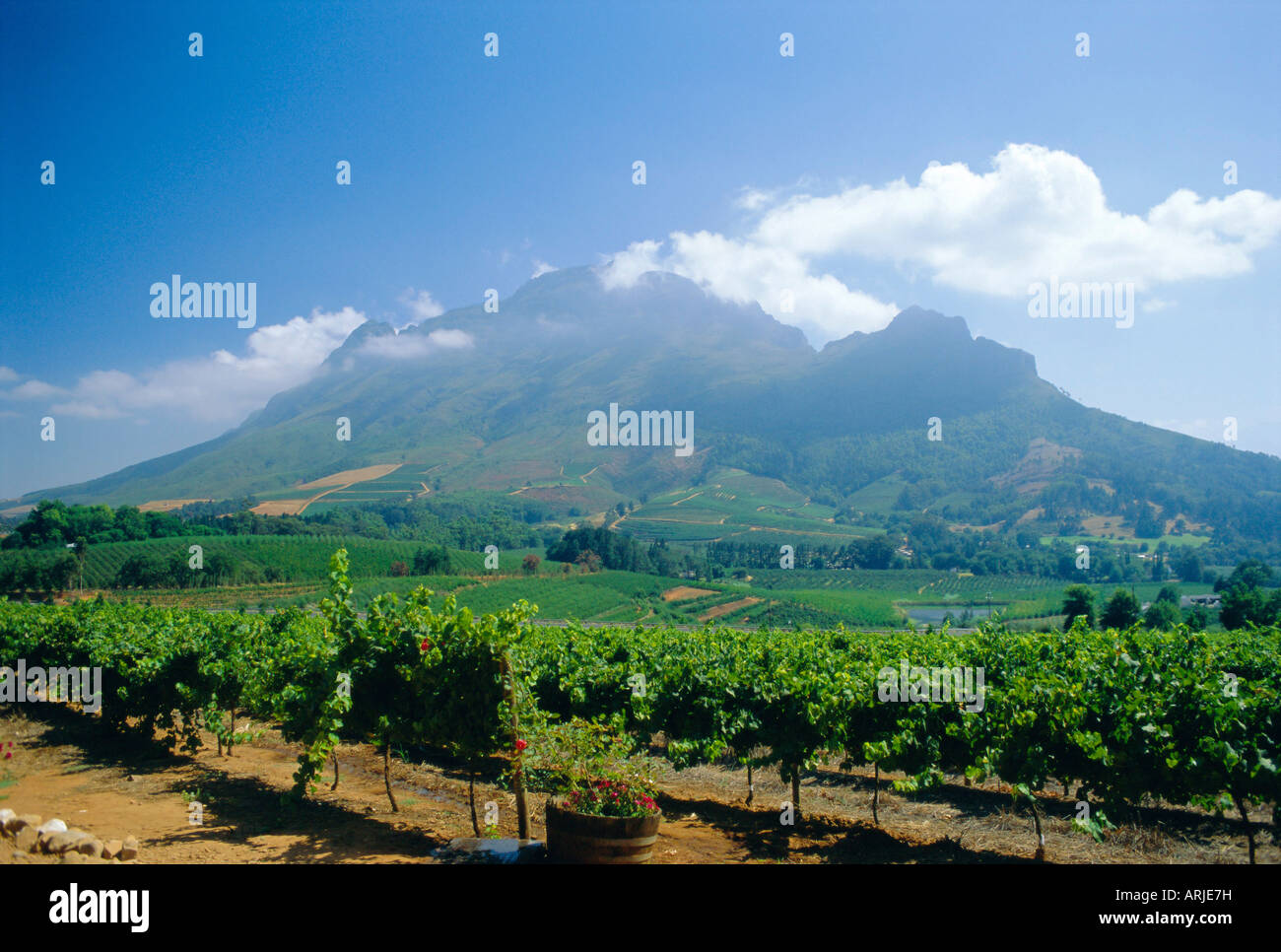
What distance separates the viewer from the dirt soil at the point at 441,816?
9961 millimetres

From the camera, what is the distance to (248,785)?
43.8 ft

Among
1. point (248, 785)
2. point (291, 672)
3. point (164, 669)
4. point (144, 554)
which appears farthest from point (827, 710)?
point (144, 554)

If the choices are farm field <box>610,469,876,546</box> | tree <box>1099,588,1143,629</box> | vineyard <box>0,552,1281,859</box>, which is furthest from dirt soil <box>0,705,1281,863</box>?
farm field <box>610,469,876,546</box>

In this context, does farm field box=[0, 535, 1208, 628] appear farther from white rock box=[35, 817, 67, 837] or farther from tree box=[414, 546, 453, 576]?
white rock box=[35, 817, 67, 837]

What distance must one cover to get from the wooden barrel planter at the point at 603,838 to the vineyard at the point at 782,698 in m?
1.22

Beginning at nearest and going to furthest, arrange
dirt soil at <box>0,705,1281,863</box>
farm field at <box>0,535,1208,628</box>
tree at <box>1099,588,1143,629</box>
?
dirt soil at <box>0,705,1281,863</box>, tree at <box>1099,588,1143,629</box>, farm field at <box>0,535,1208,628</box>

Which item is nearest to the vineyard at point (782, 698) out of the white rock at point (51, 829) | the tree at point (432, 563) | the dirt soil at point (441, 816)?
the dirt soil at point (441, 816)

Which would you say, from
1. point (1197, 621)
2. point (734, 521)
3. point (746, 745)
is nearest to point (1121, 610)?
point (1197, 621)

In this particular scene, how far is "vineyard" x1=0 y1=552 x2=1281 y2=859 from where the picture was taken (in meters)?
9.03

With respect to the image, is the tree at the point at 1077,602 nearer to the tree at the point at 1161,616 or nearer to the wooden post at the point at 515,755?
the tree at the point at 1161,616

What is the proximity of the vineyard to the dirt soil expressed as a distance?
74 centimetres
